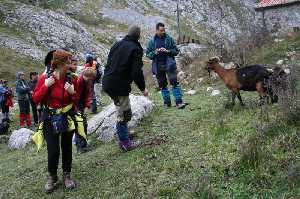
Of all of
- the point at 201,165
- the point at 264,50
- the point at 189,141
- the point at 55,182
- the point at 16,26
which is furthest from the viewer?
the point at 16,26

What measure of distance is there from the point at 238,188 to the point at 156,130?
416 centimetres

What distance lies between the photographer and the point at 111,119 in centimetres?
1092

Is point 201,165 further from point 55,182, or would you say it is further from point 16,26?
point 16,26

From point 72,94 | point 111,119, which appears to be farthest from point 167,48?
point 72,94

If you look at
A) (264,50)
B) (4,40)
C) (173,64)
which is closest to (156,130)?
(173,64)

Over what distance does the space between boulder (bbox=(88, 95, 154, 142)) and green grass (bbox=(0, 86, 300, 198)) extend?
0.23m

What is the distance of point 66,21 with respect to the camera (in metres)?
43.4

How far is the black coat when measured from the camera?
27.1 ft

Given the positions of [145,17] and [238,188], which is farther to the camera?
[145,17]

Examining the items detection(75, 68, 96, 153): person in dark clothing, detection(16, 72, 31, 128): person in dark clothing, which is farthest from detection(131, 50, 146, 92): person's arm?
detection(16, 72, 31, 128): person in dark clothing

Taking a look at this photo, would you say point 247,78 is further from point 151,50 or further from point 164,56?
point 151,50

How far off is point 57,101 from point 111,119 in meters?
3.67

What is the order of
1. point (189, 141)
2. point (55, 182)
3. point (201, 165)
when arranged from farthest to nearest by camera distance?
point (189, 141) < point (55, 182) < point (201, 165)

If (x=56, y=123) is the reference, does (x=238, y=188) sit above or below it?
below
